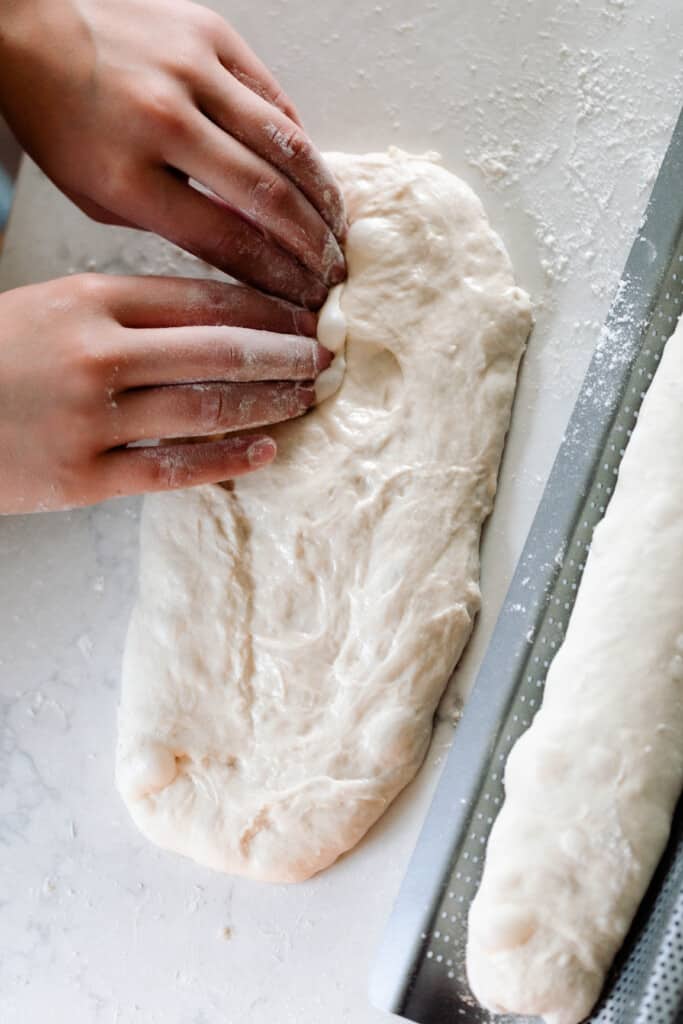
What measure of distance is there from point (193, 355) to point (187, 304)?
0.32 feet

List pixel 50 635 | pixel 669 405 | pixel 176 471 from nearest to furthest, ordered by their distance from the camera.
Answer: pixel 669 405
pixel 176 471
pixel 50 635

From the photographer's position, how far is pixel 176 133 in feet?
3.88

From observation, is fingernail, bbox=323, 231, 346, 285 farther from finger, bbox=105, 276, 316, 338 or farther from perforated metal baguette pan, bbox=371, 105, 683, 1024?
perforated metal baguette pan, bbox=371, 105, 683, 1024

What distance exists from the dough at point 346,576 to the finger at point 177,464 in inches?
2.5

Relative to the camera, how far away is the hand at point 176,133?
3.92ft

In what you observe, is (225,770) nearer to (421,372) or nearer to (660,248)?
(421,372)

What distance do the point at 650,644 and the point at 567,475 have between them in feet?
0.80

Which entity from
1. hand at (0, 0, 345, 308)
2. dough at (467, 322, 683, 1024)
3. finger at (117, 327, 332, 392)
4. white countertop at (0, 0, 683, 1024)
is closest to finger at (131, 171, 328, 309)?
hand at (0, 0, 345, 308)

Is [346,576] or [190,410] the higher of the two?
[190,410]

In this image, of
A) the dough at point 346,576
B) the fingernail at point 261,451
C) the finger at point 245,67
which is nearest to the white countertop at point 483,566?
the dough at point 346,576

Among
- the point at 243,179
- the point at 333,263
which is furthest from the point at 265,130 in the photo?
the point at 333,263

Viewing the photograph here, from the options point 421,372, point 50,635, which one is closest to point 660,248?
point 421,372

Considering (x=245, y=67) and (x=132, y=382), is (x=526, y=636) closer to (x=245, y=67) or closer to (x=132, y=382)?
(x=132, y=382)

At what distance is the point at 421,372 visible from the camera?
49.4 inches
